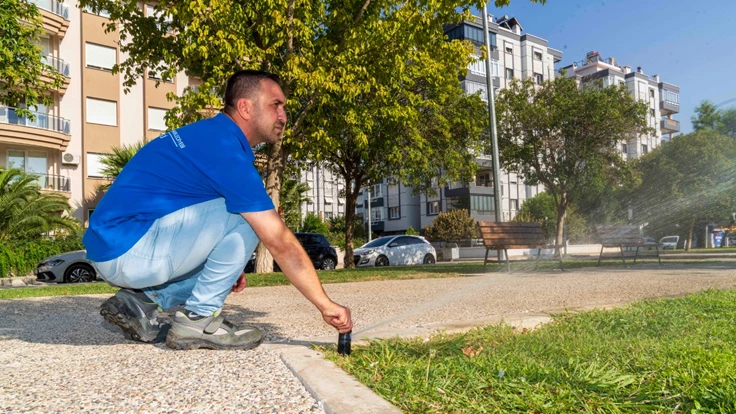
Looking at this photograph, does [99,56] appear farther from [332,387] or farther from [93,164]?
[332,387]

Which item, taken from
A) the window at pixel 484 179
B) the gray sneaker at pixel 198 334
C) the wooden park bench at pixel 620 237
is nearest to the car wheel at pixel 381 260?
the wooden park bench at pixel 620 237

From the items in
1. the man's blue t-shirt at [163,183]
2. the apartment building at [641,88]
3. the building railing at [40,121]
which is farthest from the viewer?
the apartment building at [641,88]

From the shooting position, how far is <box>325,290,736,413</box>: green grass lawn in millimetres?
1944

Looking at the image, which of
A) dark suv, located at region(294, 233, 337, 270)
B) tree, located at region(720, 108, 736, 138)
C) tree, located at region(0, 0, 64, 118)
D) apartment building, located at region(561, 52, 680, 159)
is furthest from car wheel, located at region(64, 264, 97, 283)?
apartment building, located at region(561, 52, 680, 159)

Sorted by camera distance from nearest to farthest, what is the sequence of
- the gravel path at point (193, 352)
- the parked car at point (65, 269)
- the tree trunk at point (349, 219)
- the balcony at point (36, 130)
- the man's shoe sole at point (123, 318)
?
the gravel path at point (193, 352) < the man's shoe sole at point (123, 318) < the parked car at point (65, 269) < the tree trunk at point (349, 219) < the balcony at point (36, 130)

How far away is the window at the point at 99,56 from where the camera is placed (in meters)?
28.2

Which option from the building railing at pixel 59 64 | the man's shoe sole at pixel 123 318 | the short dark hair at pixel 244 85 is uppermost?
the building railing at pixel 59 64

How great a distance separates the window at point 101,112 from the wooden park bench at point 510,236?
23.9 metres

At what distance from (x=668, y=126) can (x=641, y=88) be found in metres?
7.94

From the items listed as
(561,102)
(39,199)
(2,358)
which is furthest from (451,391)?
(561,102)

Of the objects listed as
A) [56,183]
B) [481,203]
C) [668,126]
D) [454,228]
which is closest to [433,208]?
[481,203]

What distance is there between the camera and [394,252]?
75.4ft

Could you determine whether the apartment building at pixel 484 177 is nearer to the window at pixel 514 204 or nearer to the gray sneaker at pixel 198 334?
the window at pixel 514 204

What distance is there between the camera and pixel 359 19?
10609mm
